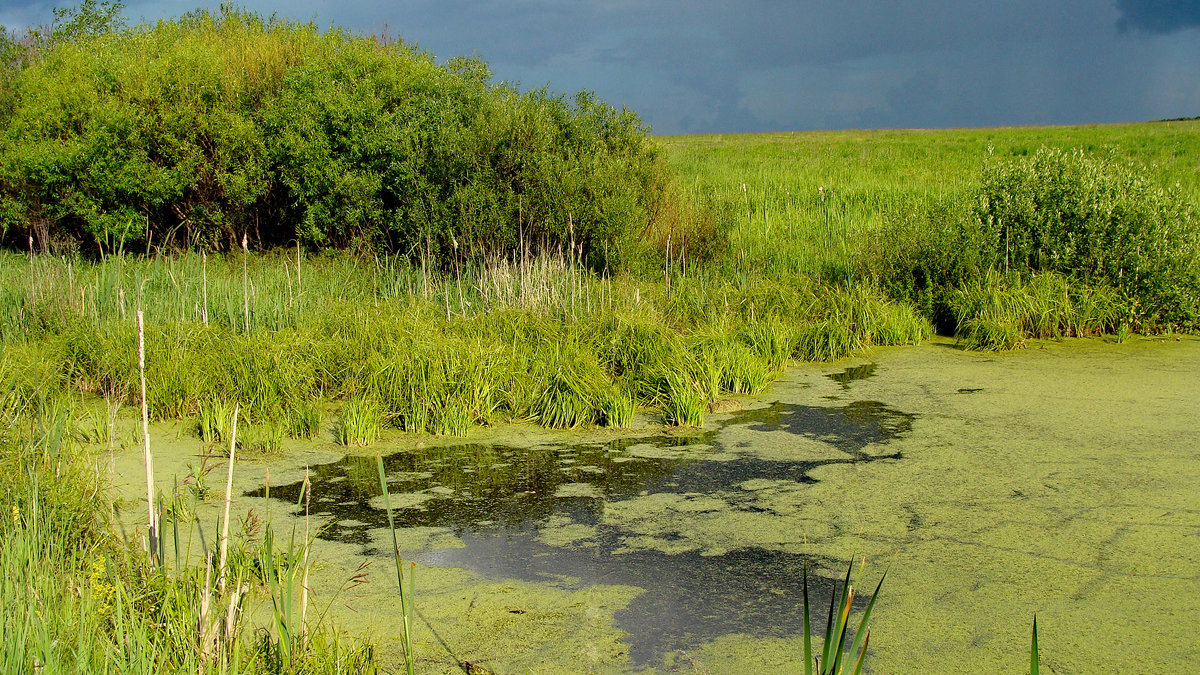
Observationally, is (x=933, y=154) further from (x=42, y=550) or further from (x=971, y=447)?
(x=42, y=550)

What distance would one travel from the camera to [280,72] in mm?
12219

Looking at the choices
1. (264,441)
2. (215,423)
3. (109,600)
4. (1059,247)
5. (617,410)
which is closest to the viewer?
(109,600)

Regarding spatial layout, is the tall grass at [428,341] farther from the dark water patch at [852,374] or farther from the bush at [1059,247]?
the bush at [1059,247]

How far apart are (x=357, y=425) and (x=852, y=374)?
4.24 m

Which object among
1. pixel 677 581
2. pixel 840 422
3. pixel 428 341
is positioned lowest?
pixel 677 581

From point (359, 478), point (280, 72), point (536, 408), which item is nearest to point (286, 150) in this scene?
point (280, 72)

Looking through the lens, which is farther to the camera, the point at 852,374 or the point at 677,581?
the point at 852,374

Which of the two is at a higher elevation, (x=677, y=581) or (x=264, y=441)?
(x=264, y=441)

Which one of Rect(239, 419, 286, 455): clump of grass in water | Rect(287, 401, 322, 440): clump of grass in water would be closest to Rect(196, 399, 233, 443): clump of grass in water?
Rect(239, 419, 286, 455): clump of grass in water

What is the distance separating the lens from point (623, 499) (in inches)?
186

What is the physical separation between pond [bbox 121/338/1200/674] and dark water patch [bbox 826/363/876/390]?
73cm

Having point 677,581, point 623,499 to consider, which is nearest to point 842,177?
point 623,499

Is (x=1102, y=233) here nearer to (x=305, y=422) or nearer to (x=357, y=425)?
(x=357, y=425)

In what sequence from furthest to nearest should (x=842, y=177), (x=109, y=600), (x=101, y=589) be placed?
1. (x=842, y=177)
2. (x=109, y=600)
3. (x=101, y=589)
